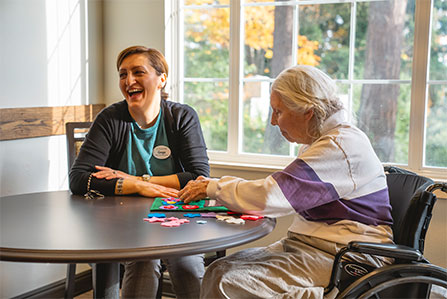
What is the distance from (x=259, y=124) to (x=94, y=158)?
1308 millimetres

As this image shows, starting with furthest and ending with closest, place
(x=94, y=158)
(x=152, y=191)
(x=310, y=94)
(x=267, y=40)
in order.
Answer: (x=267, y=40)
(x=94, y=158)
(x=152, y=191)
(x=310, y=94)

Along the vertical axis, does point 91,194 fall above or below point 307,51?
below

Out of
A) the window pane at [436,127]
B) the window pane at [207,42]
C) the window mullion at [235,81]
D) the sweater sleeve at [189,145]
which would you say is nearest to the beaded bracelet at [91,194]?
the sweater sleeve at [189,145]

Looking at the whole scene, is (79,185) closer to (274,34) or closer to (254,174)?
(254,174)

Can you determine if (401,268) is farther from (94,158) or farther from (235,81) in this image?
(235,81)

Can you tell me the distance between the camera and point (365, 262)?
1846 millimetres

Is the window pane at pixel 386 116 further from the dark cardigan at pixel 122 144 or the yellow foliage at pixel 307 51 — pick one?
the dark cardigan at pixel 122 144

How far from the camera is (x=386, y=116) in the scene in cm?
310

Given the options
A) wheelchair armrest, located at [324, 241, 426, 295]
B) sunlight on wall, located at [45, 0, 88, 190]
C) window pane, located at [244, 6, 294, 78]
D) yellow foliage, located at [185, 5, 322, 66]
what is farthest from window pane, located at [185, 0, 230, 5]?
wheelchair armrest, located at [324, 241, 426, 295]

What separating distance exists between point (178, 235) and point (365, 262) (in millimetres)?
650

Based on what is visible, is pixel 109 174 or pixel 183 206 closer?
pixel 183 206

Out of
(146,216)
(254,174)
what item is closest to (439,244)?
(254,174)

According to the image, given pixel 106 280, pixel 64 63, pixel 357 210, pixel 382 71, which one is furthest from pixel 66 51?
pixel 357 210

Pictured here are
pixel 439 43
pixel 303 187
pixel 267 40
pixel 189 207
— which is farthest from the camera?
pixel 267 40
